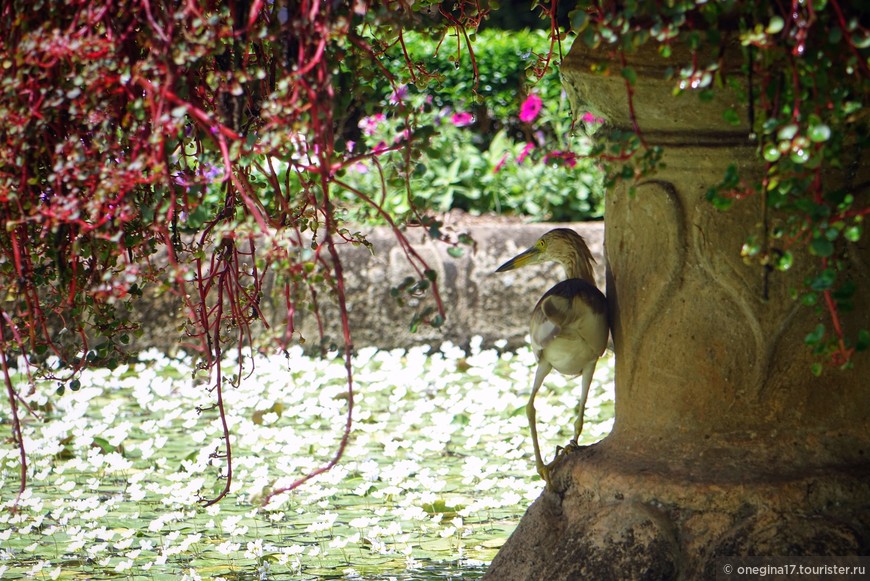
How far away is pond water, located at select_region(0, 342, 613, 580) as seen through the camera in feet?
10.00

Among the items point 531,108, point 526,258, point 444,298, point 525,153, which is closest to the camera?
point 526,258

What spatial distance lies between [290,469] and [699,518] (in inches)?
78.7

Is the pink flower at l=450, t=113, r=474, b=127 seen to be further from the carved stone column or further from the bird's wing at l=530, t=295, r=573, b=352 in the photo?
the carved stone column

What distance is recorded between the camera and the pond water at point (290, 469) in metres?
3.05

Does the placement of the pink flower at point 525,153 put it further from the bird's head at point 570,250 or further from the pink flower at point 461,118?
the bird's head at point 570,250

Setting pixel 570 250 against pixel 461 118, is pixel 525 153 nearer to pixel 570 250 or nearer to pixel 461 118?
pixel 461 118

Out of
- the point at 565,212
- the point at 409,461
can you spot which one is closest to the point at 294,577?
the point at 409,461

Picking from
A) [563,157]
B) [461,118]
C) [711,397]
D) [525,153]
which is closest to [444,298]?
[461,118]

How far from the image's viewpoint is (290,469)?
12.8 feet

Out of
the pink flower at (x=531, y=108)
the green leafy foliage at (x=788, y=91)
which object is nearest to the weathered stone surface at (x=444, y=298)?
the pink flower at (x=531, y=108)

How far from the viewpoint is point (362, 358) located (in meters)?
5.49

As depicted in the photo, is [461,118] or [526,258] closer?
[526,258]

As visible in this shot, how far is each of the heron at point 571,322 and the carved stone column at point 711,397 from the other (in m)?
0.13

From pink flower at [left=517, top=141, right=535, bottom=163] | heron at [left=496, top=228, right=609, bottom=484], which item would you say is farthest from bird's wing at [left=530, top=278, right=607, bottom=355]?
pink flower at [left=517, top=141, right=535, bottom=163]
